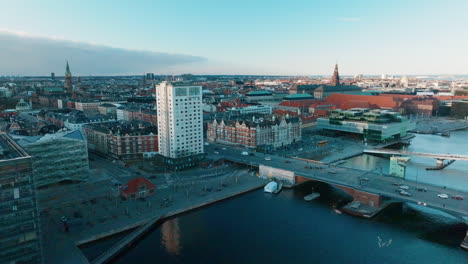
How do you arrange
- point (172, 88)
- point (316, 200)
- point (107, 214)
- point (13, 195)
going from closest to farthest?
point (13, 195) < point (107, 214) < point (316, 200) < point (172, 88)

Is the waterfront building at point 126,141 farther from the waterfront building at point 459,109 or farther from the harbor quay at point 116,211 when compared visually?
the waterfront building at point 459,109

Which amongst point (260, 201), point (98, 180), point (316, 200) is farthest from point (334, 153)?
point (98, 180)

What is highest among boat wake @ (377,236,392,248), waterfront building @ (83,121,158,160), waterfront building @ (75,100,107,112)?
waterfront building @ (75,100,107,112)

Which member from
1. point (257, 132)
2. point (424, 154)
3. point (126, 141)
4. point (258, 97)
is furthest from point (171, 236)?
point (258, 97)

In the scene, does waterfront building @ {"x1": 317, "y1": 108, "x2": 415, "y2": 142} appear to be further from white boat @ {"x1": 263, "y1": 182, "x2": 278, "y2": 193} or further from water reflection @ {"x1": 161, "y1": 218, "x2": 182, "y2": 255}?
water reflection @ {"x1": 161, "y1": 218, "x2": 182, "y2": 255}

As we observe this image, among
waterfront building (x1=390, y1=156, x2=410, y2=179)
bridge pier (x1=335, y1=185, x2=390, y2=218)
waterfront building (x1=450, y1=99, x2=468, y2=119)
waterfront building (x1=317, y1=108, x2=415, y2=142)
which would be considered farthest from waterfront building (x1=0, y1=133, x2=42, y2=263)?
waterfront building (x1=450, y1=99, x2=468, y2=119)

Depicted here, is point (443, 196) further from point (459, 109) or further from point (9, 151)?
point (459, 109)

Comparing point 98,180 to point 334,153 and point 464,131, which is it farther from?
point 464,131
